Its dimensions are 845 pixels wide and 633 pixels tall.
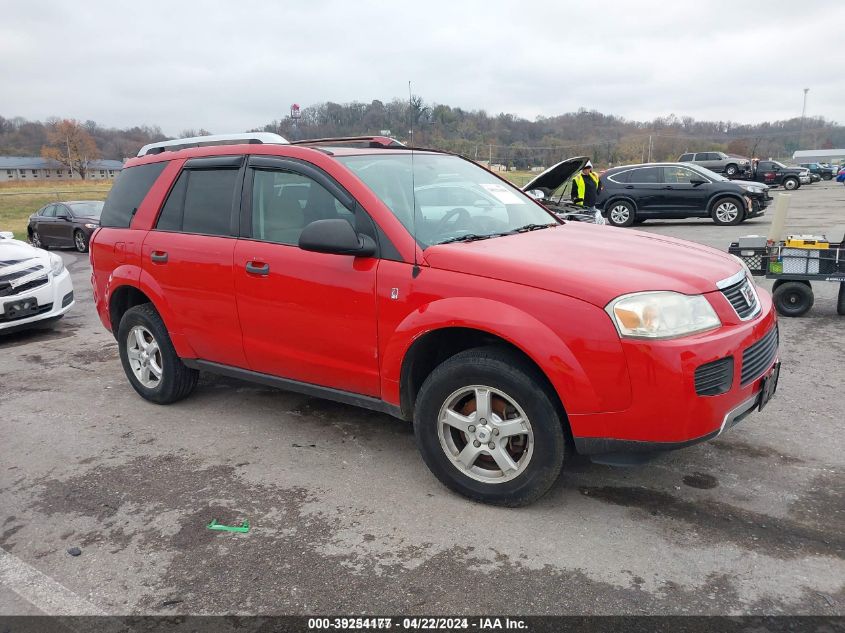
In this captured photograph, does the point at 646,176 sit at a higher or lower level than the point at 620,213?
higher

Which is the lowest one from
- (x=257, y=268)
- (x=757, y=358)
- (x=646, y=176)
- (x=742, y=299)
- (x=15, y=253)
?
(x=757, y=358)

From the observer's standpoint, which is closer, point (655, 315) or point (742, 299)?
point (655, 315)

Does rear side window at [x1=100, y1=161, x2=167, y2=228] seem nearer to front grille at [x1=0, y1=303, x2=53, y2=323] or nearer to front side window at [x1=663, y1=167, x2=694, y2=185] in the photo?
front grille at [x1=0, y1=303, x2=53, y2=323]

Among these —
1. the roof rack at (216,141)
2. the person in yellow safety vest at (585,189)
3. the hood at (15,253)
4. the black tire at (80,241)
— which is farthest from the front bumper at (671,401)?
the black tire at (80,241)

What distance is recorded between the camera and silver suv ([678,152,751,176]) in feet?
120

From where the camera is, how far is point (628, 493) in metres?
3.40

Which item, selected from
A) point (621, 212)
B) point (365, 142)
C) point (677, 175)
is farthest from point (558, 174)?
point (677, 175)

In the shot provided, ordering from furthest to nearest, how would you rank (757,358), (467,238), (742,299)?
(467,238) < (742,299) < (757,358)

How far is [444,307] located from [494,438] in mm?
694

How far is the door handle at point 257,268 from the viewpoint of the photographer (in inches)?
154

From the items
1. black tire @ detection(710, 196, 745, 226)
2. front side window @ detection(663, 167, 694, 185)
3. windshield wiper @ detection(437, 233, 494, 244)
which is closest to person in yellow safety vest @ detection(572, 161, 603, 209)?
front side window @ detection(663, 167, 694, 185)

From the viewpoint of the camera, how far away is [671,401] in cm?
279

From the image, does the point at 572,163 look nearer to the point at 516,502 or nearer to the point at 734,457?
the point at 734,457

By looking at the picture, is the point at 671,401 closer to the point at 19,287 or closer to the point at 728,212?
the point at 19,287
